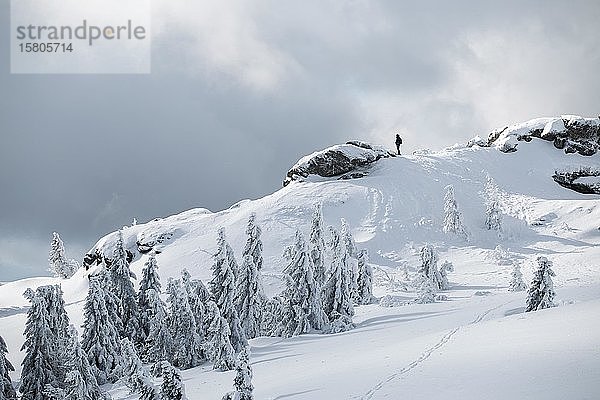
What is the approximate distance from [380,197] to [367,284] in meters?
25.1

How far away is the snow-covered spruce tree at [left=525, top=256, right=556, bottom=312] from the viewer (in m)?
23.1

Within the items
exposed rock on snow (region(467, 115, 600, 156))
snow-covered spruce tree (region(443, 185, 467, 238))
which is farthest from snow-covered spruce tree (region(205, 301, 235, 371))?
exposed rock on snow (region(467, 115, 600, 156))

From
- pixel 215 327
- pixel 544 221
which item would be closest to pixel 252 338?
pixel 215 327

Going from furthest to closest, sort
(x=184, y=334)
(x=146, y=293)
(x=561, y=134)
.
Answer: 1. (x=561, y=134)
2. (x=146, y=293)
3. (x=184, y=334)

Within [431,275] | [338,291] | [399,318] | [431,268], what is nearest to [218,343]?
[338,291]

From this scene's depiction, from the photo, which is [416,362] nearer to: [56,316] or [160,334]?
[160,334]

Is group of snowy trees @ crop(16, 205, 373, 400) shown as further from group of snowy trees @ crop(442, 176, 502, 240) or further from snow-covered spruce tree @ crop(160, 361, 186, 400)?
group of snowy trees @ crop(442, 176, 502, 240)

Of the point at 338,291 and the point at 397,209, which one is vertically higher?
the point at 397,209

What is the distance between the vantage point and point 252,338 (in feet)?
103

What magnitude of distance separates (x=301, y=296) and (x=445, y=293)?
47.4ft

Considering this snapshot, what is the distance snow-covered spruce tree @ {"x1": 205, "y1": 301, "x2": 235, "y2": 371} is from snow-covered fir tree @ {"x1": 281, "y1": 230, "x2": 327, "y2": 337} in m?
6.05

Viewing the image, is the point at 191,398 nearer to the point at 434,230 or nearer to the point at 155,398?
the point at 155,398

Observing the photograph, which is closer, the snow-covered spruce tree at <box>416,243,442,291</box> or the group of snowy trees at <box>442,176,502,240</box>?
the snow-covered spruce tree at <box>416,243,442,291</box>

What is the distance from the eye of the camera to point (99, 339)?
25312 mm
